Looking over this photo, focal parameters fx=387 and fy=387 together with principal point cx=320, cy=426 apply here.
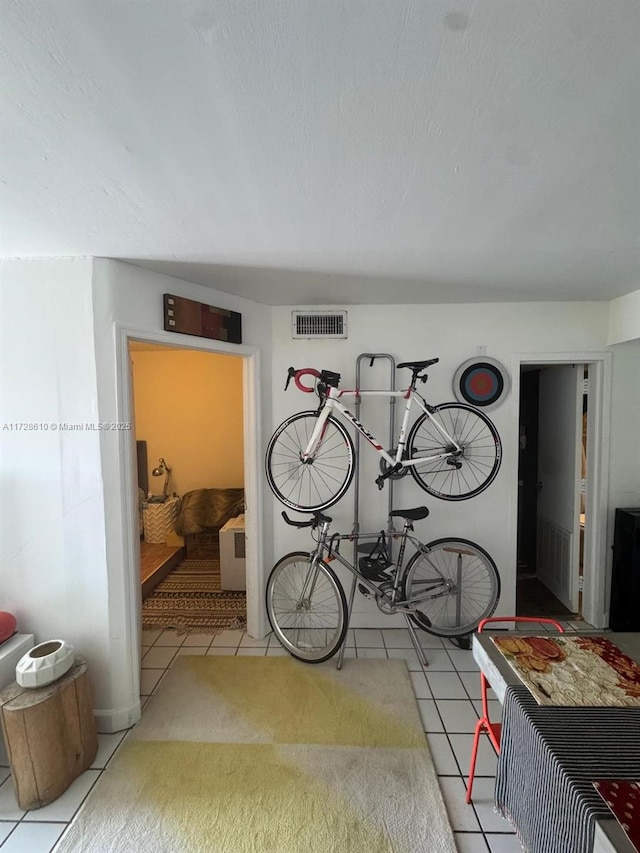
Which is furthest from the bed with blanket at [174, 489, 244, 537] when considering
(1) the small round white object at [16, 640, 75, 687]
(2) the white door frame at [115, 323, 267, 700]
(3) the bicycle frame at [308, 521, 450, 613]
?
(1) the small round white object at [16, 640, 75, 687]

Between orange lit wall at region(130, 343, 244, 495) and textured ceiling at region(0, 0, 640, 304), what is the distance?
9.32 feet

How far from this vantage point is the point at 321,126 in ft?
3.27

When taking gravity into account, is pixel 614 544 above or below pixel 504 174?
below

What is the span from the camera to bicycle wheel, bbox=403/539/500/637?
265 cm

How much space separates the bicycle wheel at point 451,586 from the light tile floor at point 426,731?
0.18 metres

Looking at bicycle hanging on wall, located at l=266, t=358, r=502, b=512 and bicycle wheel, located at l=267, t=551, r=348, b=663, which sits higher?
bicycle hanging on wall, located at l=266, t=358, r=502, b=512

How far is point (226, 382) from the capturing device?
470 centimetres

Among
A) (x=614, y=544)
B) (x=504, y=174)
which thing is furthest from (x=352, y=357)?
(x=614, y=544)

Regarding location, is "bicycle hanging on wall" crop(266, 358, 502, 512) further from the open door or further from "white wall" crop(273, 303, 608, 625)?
the open door

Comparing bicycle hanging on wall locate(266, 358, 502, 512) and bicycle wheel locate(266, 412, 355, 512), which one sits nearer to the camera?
bicycle hanging on wall locate(266, 358, 502, 512)

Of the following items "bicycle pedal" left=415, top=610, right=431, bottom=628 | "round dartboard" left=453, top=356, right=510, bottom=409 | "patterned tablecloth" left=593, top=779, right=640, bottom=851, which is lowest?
"bicycle pedal" left=415, top=610, right=431, bottom=628

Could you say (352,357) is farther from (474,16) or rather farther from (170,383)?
(170,383)

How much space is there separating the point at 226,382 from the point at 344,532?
2.59 m

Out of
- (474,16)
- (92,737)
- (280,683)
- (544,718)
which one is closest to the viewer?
(474,16)
